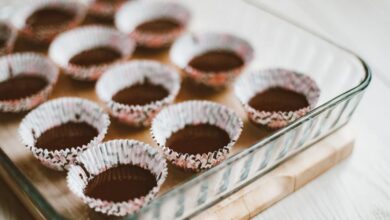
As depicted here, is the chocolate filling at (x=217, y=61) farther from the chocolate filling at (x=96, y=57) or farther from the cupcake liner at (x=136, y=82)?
the chocolate filling at (x=96, y=57)

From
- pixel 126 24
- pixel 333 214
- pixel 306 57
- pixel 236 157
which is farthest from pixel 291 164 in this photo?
pixel 126 24

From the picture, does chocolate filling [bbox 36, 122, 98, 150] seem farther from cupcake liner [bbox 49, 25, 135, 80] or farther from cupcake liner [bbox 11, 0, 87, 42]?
cupcake liner [bbox 11, 0, 87, 42]

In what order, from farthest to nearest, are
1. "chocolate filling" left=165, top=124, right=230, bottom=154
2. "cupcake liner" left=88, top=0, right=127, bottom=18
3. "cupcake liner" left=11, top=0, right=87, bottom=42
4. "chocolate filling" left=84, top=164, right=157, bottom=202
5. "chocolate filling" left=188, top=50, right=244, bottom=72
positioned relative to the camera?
"cupcake liner" left=88, top=0, right=127, bottom=18
"cupcake liner" left=11, top=0, right=87, bottom=42
"chocolate filling" left=188, top=50, right=244, bottom=72
"chocolate filling" left=165, top=124, right=230, bottom=154
"chocolate filling" left=84, top=164, right=157, bottom=202

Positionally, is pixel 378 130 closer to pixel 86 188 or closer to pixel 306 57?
pixel 306 57

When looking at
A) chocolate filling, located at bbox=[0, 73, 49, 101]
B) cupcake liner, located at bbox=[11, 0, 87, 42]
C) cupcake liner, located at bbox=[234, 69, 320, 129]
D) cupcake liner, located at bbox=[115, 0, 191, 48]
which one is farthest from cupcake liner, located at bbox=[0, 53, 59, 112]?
cupcake liner, located at bbox=[234, 69, 320, 129]

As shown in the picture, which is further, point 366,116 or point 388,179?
point 366,116

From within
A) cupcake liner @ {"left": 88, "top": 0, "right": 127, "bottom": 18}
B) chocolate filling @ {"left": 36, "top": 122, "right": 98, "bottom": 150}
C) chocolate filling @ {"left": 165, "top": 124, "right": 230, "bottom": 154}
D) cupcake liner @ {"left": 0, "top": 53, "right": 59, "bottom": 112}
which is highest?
cupcake liner @ {"left": 88, "top": 0, "right": 127, "bottom": 18}

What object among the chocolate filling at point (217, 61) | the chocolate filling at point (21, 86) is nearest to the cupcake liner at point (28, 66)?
the chocolate filling at point (21, 86)
